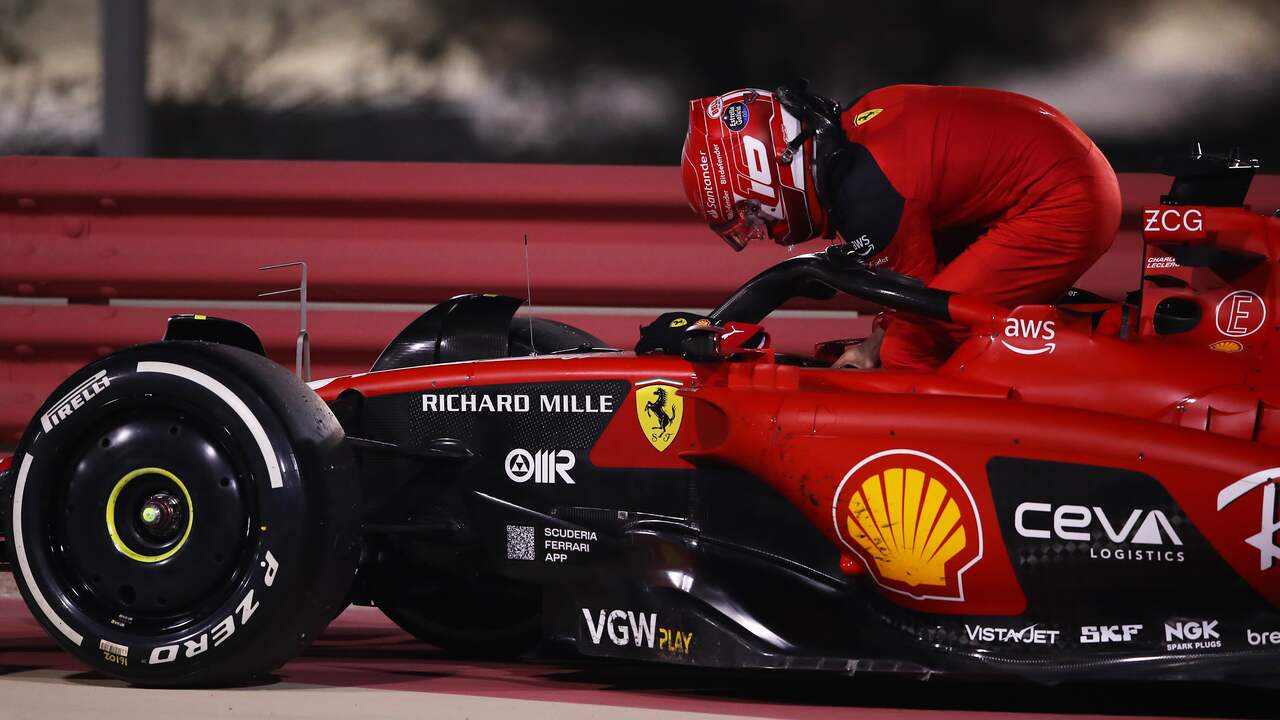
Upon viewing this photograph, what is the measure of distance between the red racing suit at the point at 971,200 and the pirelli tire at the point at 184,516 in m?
1.40

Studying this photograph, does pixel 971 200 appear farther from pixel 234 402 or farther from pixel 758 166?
pixel 234 402

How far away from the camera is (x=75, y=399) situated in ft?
9.78

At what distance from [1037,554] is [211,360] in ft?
5.83

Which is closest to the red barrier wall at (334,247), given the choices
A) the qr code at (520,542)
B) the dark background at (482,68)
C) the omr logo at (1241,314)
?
the dark background at (482,68)

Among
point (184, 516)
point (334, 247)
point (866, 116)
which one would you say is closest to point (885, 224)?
point (866, 116)

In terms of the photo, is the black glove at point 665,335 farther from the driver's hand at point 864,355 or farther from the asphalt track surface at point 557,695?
the asphalt track surface at point 557,695

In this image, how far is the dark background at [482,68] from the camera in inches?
208

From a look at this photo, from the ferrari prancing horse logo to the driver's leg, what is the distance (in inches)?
23.3

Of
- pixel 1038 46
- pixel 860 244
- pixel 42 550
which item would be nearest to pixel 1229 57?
pixel 1038 46

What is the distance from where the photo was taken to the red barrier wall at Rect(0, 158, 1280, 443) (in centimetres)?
487

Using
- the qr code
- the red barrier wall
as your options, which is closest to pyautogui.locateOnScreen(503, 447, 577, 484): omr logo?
the qr code

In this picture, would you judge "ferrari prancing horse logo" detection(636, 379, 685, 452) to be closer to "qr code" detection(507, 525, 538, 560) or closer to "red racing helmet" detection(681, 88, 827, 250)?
"qr code" detection(507, 525, 538, 560)

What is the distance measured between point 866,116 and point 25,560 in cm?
225

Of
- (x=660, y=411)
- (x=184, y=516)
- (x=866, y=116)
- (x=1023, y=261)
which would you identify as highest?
(x=866, y=116)
